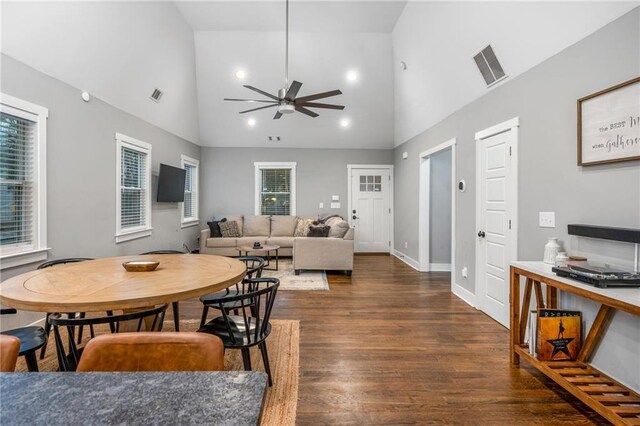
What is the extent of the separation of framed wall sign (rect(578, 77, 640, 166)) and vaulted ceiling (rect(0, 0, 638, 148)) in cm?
51

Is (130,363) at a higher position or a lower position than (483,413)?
higher

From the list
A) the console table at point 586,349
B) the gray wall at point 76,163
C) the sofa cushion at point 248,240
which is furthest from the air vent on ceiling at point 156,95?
the console table at point 586,349

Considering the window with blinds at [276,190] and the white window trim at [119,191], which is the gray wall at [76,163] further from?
the window with blinds at [276,190]

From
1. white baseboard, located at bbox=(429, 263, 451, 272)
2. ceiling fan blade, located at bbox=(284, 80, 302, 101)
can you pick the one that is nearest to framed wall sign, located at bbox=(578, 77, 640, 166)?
ceiling fan blade, located at bbox=(284, 80, 302, 101)

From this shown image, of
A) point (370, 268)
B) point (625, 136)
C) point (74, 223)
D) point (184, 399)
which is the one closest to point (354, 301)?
point (370, 268)

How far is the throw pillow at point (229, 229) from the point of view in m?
7.14

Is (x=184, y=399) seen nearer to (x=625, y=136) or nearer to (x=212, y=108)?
(x=625, y=136)

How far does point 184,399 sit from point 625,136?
2767 mm

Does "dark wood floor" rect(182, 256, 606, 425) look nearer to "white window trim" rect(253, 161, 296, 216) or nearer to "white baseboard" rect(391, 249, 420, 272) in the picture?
"white baseboard" rect(391, 249, 420, 272)

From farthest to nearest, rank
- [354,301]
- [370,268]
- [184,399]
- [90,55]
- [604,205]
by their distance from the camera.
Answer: [370,268], [354,301], [90,55], [604,205], [184,399]

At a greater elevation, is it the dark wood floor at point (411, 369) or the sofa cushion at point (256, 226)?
the sofa cushion at point (256, 226)

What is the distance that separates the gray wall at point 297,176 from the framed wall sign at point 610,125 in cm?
574

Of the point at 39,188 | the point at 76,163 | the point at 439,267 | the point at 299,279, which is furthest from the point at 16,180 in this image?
the point at 439,267

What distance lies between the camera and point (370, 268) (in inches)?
249
